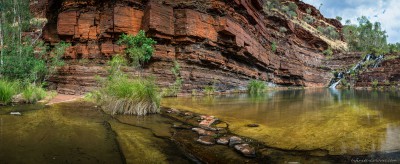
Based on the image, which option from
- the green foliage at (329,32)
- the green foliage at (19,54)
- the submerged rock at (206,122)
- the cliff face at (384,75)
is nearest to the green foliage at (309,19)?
the green foliage at (329,32)

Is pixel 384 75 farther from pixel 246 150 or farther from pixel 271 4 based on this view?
pixel 246 150

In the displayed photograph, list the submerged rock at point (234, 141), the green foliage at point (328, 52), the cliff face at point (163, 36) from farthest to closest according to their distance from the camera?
the green foliage at point (328, 52) < the cliff face at point (163, 36) < the submerged rock at point (234, 141)

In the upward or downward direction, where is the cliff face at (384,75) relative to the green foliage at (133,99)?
upward

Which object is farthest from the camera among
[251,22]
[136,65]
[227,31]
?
[251,22]

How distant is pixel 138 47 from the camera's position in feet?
71.5

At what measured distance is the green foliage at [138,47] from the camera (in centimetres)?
2069

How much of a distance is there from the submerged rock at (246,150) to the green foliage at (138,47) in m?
17.1

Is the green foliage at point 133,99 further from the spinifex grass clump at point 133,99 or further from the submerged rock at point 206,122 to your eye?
the submerged rock at point 206,122

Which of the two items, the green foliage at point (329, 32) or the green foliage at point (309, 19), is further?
the green foliage at point (329, 32)

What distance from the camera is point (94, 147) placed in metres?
4.46

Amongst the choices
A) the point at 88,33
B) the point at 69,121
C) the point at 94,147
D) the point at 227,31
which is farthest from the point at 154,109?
the point at 227,31

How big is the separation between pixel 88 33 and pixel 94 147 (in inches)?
832

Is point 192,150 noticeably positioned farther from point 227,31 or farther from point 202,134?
point 227,31

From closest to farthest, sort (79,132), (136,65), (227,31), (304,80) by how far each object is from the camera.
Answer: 1. (79,132)
2. (136,65)
3. (227,31)
4. (304,80)
